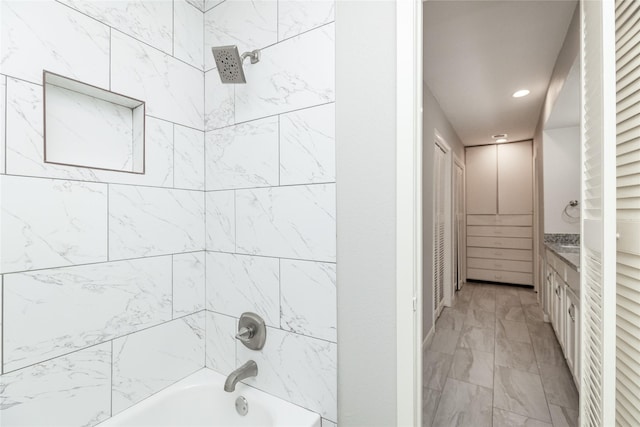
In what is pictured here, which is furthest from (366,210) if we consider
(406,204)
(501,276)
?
(501,276)

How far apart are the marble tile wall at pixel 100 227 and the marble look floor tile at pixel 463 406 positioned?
1525 millimetres

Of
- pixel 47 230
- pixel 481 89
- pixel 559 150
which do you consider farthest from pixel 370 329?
pixel 559 150

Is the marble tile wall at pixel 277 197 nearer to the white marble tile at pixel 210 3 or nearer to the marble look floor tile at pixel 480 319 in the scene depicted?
the white marble tile at pixel 210 3

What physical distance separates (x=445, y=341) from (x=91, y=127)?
10.4 feet

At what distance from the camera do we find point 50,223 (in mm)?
1016

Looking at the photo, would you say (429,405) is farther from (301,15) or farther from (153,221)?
(301,15)

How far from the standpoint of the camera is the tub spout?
3.97 ft

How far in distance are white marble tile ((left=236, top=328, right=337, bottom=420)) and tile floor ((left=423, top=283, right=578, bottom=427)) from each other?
41.7 inches

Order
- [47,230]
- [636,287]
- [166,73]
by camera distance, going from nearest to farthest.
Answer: [636,287], [47,230], [166,73]

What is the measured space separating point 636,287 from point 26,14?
2.10 metres

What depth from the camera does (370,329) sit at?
107 centimetres

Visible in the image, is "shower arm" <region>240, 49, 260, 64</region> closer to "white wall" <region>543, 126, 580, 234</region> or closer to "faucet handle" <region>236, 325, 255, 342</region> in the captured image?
"faucet handle" <region>236, 325, 255, 342</region>

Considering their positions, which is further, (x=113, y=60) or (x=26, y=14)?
(x=113, y=60)

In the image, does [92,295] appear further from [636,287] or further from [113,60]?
[636,287]
